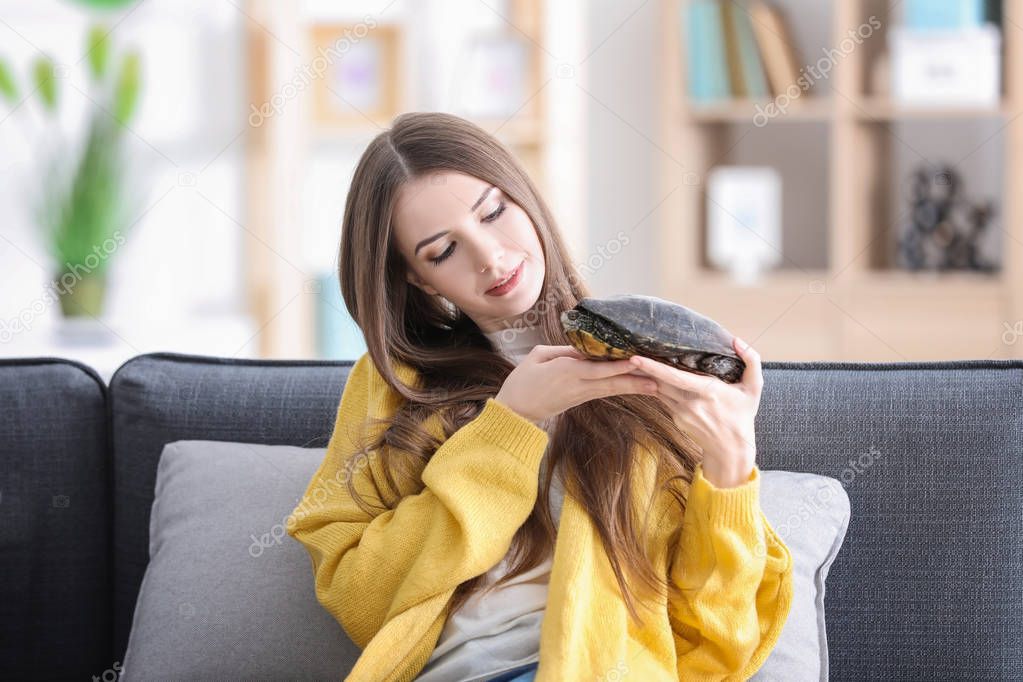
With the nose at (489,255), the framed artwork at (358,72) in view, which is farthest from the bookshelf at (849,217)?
the nose at (489,255)

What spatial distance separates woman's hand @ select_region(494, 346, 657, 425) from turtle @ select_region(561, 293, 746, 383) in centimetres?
3

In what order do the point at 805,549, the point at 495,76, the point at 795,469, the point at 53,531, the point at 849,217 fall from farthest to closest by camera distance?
the point at 495,76, the point at 849,217, the point at 53,531, the point at 795,469, the point at 805,549

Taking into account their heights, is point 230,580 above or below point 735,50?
below

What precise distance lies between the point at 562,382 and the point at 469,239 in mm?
197

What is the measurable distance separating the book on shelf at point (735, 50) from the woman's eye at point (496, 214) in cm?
224

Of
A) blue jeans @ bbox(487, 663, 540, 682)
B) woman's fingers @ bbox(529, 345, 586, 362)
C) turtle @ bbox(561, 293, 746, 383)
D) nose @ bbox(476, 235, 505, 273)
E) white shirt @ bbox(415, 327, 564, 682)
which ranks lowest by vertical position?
blue jeans @ bbox(487, 663, 540, 682)

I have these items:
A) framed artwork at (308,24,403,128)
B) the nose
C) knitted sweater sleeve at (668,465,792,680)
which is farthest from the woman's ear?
framed artwork at (308,24,403,128)

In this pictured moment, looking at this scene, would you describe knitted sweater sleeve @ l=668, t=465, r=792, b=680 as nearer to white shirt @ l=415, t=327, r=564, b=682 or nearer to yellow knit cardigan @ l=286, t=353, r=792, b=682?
yellow knit cardigan @ l=286, t=353, r=792, b=682

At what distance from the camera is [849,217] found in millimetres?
3248

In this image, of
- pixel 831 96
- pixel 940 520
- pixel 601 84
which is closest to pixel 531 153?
pixel 601 84

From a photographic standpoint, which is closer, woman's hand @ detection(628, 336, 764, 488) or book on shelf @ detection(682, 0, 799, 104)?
woman's hand @ detection(628, 336, 764, 488)

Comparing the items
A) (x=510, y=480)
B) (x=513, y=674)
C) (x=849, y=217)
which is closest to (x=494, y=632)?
(x=513, y=674)

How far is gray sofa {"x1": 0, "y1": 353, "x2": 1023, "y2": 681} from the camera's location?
1.37m

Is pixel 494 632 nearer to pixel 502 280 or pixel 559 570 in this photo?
pixel 559 570
